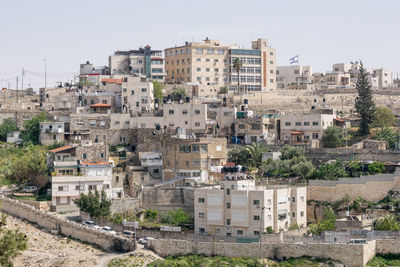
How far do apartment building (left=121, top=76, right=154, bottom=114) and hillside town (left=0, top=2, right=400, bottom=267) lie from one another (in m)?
0.09

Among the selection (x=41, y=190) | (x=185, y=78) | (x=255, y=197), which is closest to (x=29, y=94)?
(x=185, y=78)

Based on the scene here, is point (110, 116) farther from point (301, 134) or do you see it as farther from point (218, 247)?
point (218, 247)

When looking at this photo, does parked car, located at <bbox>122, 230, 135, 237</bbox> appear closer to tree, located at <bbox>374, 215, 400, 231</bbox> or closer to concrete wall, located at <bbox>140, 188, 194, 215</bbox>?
concrete wall, located at <bbox>140, 188, 194, 215</bbox>

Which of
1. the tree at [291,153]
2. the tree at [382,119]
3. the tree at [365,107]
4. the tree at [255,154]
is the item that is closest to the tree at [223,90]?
the tree at [365,107]

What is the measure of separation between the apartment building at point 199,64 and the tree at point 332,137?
2563 cm

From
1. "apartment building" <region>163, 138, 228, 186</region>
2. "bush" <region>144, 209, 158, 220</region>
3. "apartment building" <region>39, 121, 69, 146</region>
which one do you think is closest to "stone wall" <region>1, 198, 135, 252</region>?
"bush" <region>144, 209, 158, 220</region>

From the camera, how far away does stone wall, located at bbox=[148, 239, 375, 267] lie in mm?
47781

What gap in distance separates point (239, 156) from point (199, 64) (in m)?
30.5

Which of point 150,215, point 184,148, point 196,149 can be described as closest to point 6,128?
point 184,148

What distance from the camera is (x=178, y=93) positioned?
88000mm

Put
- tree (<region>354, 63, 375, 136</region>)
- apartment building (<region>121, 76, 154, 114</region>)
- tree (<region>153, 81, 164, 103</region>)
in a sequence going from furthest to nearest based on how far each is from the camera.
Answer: tree (<region>153, 81, 164, 103</region>), apartment building (<region>121, 76, 154, 114</region>), tree (<region>354, 63, 375, 136</region>)

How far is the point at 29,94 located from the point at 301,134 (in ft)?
104

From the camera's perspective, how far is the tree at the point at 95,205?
56.3 metres

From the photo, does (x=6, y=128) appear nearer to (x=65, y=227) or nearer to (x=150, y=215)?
(x=65, y=227)
